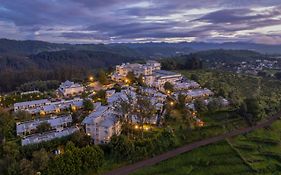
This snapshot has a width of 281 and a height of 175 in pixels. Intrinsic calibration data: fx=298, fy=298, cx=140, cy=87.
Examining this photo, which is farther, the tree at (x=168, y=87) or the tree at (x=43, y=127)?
the tree at (x=168, y=87)

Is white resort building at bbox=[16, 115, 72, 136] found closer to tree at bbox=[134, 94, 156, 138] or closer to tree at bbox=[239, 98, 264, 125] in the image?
tree at bbox=[134, 94, 156, 138]

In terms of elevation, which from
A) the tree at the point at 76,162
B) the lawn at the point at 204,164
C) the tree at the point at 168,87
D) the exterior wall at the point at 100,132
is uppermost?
the tree at the point at 168,87

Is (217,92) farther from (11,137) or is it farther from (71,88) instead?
(11,137)

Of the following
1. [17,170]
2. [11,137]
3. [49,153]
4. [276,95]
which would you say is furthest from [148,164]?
[276,95]

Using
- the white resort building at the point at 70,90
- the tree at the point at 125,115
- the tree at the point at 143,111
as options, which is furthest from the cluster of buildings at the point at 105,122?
the white resort building at the point at 70,90

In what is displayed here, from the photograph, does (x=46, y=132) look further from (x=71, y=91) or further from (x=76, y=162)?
(x=71, y=91)

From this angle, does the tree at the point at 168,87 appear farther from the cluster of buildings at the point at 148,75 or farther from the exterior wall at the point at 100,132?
the exterior wall at the point at 100,132
